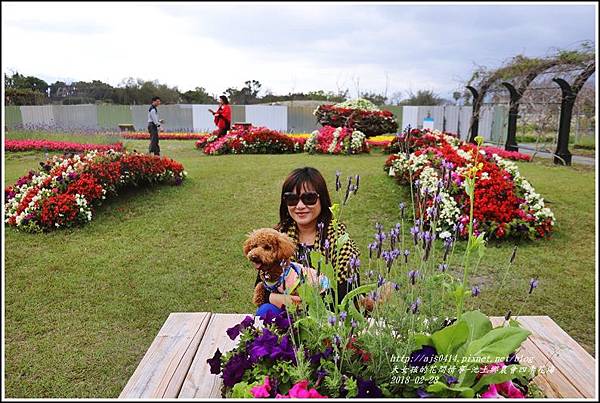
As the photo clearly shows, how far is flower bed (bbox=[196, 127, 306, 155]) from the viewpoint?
1265 cm

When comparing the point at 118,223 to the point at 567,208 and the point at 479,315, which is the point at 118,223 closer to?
the point at 479,315

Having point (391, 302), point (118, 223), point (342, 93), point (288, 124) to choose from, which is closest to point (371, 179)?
point (118, 223)

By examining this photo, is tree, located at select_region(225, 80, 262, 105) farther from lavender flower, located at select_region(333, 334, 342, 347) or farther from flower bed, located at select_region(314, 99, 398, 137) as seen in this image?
lavender flower, located at select_region(333, 334, 342, 347)

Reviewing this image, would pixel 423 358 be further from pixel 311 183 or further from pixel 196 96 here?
pixel 196 96

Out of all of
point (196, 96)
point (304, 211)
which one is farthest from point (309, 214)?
point (196, 96)

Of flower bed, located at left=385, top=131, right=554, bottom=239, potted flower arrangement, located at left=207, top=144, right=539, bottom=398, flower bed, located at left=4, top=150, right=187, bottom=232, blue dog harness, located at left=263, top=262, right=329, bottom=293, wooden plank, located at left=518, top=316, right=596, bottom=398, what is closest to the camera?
potted flower arrangement, located at left=207, top=144, right=539, bottom=398

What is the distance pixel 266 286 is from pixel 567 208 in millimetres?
5897

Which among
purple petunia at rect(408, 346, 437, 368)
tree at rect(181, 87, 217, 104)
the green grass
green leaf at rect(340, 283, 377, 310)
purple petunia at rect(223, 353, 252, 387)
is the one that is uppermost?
tree at rect(181, 87, 217, 104)

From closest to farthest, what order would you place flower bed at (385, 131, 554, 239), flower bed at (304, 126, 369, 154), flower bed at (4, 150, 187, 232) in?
1. flower bed at (385, 131, 554, 239)
2. flower bed at (4, 150, 187, 232)
3. flower bed at (304, 126, 369, 154)

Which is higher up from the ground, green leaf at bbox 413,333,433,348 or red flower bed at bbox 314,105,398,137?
red flower bed at bbox 314,105,398,137

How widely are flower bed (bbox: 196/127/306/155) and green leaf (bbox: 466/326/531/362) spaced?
37.2 ft

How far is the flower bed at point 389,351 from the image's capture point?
1.52m

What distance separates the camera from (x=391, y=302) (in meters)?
1.82

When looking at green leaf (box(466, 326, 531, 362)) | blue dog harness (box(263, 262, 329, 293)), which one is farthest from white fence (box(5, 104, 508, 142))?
green leaf (box(466, 326, 531, 362))
